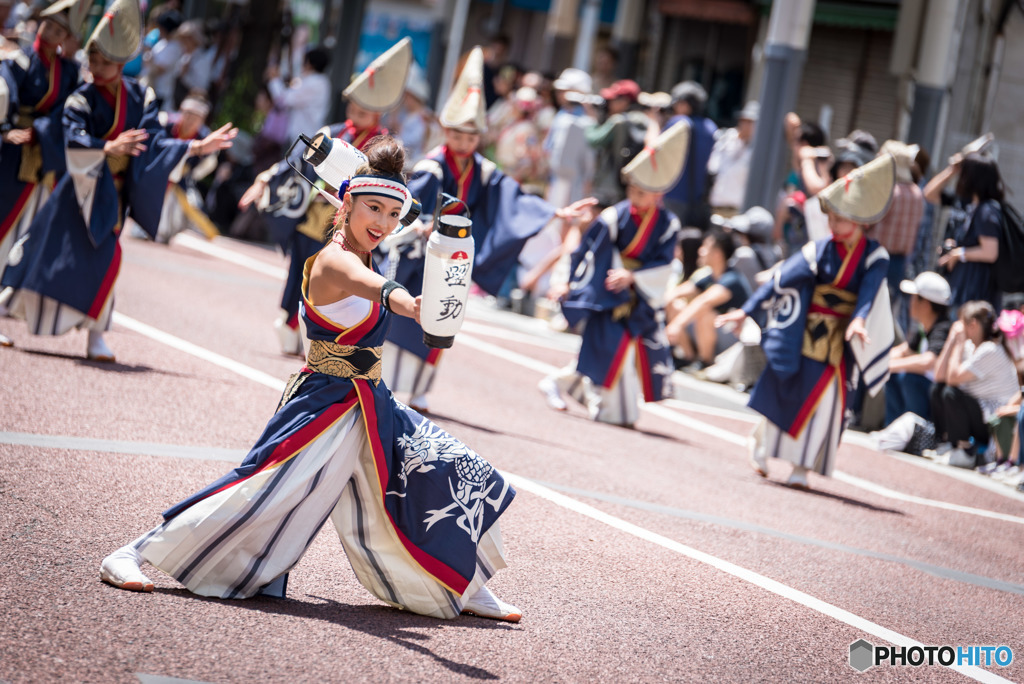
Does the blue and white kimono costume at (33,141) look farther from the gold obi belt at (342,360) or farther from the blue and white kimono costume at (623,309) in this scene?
the gold obi belt at (342,360)

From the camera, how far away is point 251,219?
1519cm

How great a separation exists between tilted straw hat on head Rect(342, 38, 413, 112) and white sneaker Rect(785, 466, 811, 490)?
338cm

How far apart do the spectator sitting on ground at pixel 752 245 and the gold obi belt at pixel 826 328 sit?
3649mm

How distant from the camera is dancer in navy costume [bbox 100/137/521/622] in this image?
3811mm

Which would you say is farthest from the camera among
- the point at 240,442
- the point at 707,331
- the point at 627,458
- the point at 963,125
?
the point at 963,125

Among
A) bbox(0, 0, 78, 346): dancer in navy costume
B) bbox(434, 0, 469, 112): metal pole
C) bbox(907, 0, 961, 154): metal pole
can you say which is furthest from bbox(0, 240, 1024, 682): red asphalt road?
bbox(434, 0, 469, 112): metal pole

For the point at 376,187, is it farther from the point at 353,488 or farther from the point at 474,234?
the point at 474,234

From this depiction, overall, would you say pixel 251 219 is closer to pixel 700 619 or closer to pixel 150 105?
pixel 150 105

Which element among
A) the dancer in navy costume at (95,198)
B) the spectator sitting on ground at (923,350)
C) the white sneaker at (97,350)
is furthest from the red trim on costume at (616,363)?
the white sneaker at (97,350)

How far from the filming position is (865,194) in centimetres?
733

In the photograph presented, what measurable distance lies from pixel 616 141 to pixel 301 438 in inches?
352

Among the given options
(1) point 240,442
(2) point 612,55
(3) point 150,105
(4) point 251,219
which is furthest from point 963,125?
(1) point 240,442

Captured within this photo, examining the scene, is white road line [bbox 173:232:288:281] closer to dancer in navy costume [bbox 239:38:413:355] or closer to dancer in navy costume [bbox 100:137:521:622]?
dancer in navy costume [bbox 239:38:413:355]

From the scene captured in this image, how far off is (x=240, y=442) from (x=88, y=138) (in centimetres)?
222
